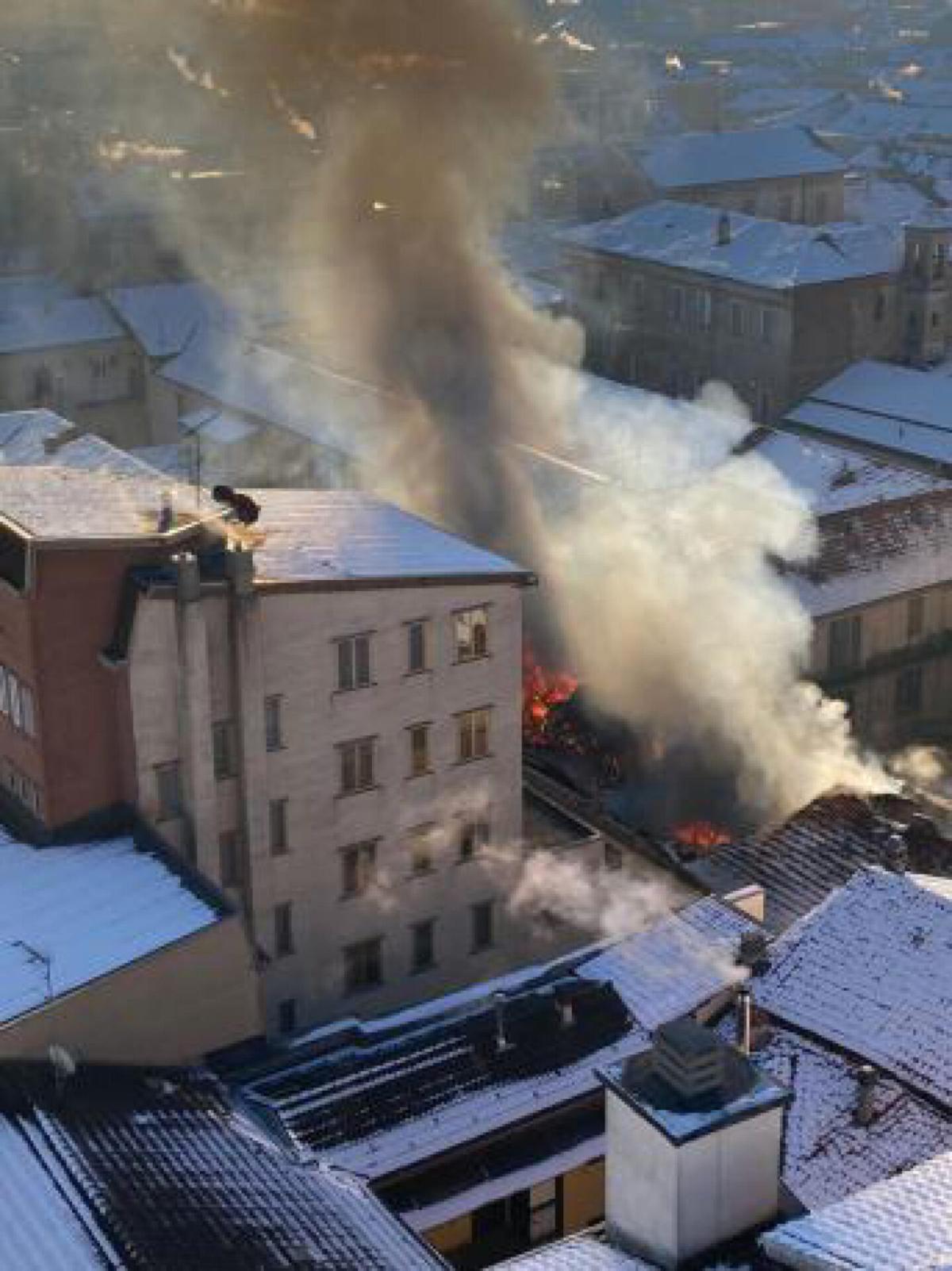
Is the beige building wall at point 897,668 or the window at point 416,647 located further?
the beige building wall at point 897,668

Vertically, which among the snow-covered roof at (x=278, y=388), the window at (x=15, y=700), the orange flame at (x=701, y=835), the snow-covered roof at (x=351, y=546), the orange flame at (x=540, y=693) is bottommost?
the orange flame at (x=701, y=835)

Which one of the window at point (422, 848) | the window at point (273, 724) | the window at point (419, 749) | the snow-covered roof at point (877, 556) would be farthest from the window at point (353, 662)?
Answer: the snow-covered roof at point (877, 556)

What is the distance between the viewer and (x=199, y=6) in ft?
184

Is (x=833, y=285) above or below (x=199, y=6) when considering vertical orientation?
below

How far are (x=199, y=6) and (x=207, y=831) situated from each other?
36.8 m

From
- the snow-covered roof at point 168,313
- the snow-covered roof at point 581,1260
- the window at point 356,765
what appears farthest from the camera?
the snow-covered roof at point 168,313

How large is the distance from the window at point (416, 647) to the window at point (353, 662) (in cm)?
79

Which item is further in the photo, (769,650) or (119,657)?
(769,650)

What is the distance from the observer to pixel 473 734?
3005cm

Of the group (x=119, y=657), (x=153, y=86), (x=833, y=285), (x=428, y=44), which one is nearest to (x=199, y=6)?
(x=428, y=44)

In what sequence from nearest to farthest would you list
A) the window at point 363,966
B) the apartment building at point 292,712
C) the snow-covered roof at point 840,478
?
the apartment building at point 292,712 < the window at point 363,966 < the snow-covered roof at point 840,478

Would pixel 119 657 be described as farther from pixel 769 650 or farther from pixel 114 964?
pixel 769 650

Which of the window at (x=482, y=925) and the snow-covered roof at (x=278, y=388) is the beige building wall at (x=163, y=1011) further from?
the snow-covered roof at (x=278, y=388)

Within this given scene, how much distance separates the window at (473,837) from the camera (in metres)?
30.5
